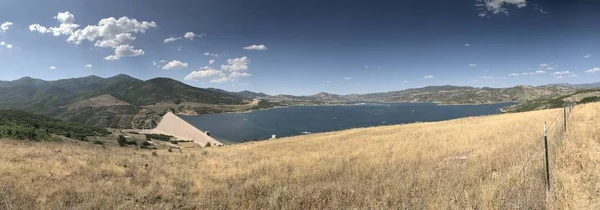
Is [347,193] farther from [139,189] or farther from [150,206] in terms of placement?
[139,189]

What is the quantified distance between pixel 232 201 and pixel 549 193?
20.7 ft

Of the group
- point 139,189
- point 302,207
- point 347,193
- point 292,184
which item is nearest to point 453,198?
point 347,193

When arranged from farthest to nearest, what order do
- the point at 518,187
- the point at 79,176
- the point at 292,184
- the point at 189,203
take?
the point at 79,176, the point at 292,184, the point at 189,203, the point at 518,187

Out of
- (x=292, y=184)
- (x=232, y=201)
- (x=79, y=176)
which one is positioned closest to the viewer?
(x=232, y=201)

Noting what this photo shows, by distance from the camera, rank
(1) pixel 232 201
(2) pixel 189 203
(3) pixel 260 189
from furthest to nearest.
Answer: (3) pixel 260 189 < (2) pixel 189 203 < (1) pixel 232 201

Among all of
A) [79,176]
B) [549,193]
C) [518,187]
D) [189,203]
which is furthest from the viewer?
[79,176]

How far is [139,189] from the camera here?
8.98m

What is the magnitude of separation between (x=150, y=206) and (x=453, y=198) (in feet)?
21.4

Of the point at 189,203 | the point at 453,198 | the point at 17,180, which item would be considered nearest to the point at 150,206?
the point at 189,203

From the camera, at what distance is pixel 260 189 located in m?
8.57

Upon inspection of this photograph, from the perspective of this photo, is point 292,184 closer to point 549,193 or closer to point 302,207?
point 302,207

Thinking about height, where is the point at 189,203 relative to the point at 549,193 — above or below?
below

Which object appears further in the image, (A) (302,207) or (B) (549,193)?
(A) (302,207)

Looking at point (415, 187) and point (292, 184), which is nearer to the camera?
point (415, 187)
